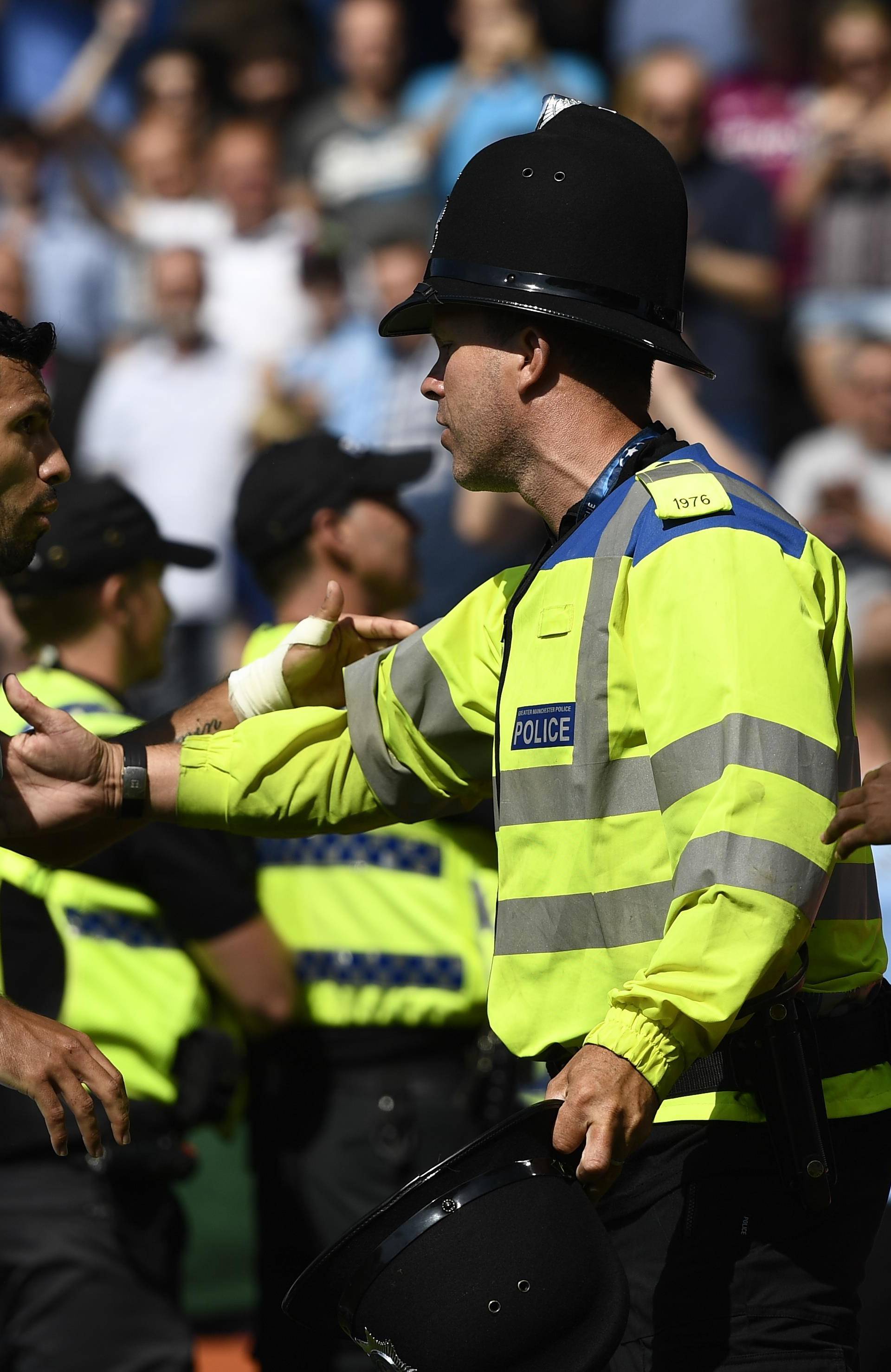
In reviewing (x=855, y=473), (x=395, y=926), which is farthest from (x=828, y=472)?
(x=395, y=926)

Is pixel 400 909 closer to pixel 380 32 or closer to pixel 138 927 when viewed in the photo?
pixel 138 927

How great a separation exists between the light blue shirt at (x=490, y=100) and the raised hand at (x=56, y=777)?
18.5ft

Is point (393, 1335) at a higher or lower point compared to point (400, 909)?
higher

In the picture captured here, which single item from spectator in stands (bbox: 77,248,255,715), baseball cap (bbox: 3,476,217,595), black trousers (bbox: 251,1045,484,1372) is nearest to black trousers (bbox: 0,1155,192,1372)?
black trousers (bbox: 251,1045,484,1372)

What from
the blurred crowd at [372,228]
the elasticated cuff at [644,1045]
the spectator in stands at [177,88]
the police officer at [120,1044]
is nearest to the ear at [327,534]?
the police officer at [120,1044]

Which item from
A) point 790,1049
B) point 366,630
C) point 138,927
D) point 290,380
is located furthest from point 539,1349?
point 290,380

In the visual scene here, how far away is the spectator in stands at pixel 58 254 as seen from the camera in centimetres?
862

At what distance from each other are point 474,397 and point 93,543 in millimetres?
1872

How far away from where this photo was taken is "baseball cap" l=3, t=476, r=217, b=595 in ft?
14.2

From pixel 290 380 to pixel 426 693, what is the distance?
5455 millimetres

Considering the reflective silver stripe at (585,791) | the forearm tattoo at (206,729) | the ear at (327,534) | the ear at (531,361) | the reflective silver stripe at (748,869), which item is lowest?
the ear at (327,534)

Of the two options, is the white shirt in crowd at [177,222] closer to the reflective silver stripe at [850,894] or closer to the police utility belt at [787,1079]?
the reflective silver stripe at [850,894]

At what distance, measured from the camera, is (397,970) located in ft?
13.8

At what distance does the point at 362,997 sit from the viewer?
4.21 m
